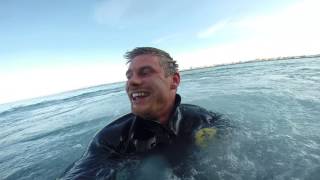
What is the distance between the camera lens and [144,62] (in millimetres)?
3385

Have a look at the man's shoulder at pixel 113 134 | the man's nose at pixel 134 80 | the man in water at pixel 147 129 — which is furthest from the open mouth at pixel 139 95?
the man's shoulder at pixel 113 134

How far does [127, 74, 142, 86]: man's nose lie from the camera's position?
3205 millimetres

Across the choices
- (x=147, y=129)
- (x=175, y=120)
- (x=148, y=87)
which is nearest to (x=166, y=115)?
(x=175, y=120)

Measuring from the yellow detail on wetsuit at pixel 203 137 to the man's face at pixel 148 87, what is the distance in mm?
624

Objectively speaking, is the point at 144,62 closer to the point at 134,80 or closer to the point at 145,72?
the point at 145,72

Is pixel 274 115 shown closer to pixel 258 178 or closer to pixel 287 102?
pixel 287 102

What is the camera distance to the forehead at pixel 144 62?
11.0 feet

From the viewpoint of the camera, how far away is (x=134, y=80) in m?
3.22

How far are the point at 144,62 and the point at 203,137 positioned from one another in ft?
4.70

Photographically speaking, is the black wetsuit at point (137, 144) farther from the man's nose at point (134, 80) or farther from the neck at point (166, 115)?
the man's nose at point (134, 80)

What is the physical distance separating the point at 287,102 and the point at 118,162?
5.54m

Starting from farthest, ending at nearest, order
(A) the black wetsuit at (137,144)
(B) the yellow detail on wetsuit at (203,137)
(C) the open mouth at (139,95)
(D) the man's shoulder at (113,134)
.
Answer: (B) the yellow detail on wetsuit at (203,137) → (D) the man's shoulder at (113,134) → (A) the black wetsuit at (137,144) → (C) the open mouth at (139,95)

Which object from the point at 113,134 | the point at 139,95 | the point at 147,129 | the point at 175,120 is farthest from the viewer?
the point at 175,120

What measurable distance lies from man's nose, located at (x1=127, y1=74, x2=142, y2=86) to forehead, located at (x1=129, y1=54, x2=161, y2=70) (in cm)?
13
